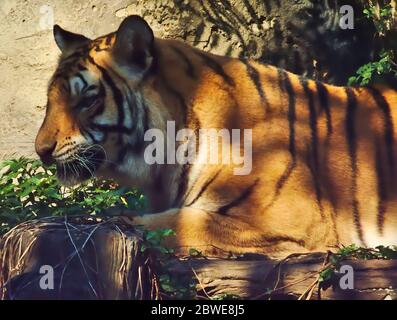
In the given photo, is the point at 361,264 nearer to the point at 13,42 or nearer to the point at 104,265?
the point at 104,265

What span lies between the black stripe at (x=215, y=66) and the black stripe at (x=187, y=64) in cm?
8

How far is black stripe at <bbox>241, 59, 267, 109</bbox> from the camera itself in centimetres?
448

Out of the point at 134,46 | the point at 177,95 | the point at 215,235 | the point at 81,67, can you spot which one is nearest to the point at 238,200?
the point at 215,235

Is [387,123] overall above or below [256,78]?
below

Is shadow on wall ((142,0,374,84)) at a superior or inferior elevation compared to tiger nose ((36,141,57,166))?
superior

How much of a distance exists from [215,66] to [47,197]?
103cm

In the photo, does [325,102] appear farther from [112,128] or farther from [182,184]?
[112,128]

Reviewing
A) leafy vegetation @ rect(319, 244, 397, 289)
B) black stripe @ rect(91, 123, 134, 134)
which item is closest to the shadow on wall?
black stripe @ rect(91, 123, 134, 134)

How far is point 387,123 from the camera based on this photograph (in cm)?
459

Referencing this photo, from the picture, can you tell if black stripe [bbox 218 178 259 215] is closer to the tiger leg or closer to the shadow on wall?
the tiger leg

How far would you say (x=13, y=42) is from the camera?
19.3 feet

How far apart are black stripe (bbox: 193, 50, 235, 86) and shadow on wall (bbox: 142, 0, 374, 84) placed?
121cm

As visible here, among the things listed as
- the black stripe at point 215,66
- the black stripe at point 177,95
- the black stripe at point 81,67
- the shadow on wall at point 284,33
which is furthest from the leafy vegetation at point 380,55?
the black stripe at point 81,67
